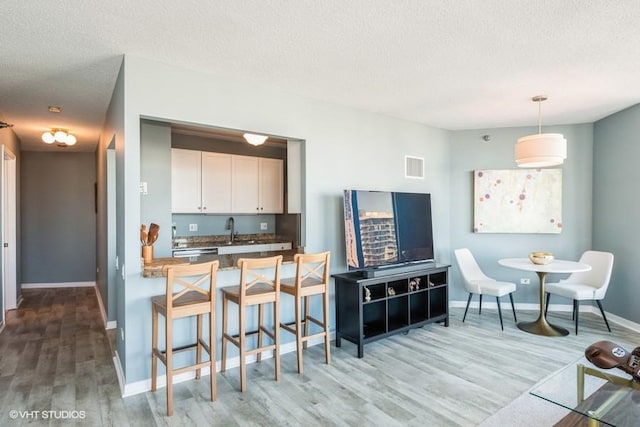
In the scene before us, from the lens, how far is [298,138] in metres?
3.67

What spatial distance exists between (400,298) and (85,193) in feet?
20.3

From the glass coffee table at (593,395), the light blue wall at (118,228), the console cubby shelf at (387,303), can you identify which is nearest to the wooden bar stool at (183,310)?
the light blue wall at (118,228)

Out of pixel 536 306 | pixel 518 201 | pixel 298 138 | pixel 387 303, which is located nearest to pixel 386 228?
pixel 387 303

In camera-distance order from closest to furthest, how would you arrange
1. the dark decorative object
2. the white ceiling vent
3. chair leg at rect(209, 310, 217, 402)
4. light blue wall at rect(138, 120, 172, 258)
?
the dark decorative object → chair leg at rect(209, 310, 217, 402) → light blue wall at rect(138, 120, 172, 258) → the white ceiling vent

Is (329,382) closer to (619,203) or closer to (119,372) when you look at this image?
(119,372)

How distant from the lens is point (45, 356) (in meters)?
3.46

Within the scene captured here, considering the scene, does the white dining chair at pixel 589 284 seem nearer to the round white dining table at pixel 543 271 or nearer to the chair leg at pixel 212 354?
the round white dining table at pixel 543 271

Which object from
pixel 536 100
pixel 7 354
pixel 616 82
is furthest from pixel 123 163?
pixel 616 82

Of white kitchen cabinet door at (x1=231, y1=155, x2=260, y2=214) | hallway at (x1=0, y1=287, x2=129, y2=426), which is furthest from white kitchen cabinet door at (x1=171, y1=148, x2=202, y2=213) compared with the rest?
hallway at (x1=0, y1=287, x2=129, y2=426)

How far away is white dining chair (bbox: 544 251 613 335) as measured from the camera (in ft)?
13.3

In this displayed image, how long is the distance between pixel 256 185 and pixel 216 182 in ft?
2.10

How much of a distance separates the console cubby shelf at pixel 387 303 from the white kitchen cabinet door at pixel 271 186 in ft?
7.80

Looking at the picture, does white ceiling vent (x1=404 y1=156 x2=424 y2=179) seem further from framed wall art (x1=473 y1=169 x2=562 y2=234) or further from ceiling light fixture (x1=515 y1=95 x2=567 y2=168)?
ceiling light fixture (x1=515 y1=95 x2=567 y2=168)

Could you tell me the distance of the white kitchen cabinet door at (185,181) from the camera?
16.2 ft
